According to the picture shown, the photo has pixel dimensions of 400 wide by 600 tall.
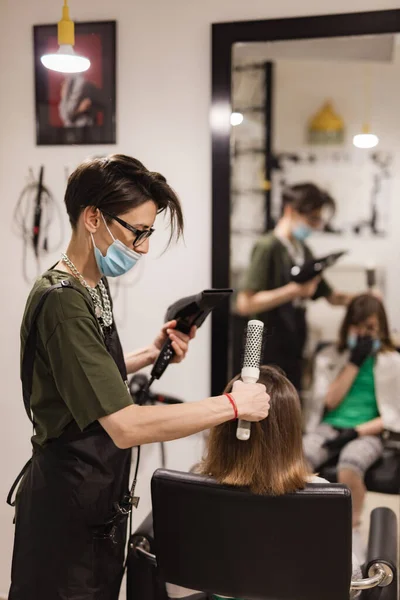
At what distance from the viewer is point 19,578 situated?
150cm

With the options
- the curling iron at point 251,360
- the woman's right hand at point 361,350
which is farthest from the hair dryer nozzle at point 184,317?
the woman's right hand at point 361,350

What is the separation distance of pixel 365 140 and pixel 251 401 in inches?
60.5

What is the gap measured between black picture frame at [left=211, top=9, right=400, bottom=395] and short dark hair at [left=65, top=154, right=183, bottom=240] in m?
0.71

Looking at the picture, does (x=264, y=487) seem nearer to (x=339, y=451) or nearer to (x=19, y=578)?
(x=19, y=578)

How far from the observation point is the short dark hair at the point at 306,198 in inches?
100.0

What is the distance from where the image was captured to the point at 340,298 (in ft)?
8.32

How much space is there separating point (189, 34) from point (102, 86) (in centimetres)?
34

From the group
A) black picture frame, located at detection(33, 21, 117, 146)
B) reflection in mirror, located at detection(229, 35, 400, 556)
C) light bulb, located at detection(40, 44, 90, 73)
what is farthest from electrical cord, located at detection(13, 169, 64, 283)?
reflection in mirror, located at detection(229, 35, 400, 556)

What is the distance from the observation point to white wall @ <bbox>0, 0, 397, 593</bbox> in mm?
2096

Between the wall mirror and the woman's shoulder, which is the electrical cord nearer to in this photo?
the wall mirror

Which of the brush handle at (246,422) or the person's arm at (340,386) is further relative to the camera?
the person's arm at (340,386)

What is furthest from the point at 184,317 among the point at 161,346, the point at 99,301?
the point at 99,301

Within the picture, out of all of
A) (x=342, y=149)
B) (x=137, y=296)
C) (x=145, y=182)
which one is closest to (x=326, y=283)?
(x=342, y=149)

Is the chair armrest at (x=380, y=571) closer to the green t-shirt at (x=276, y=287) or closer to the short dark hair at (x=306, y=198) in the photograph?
the green t-shirt at (x=276, y=287)
